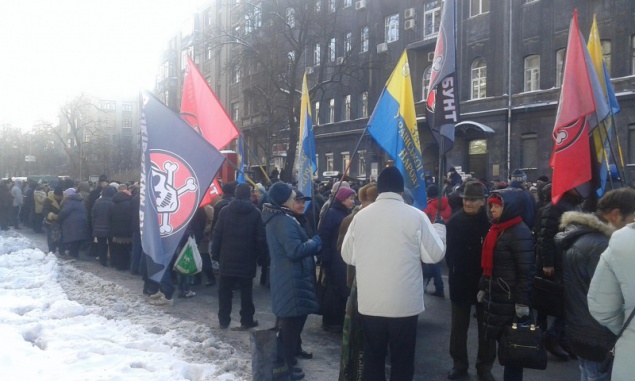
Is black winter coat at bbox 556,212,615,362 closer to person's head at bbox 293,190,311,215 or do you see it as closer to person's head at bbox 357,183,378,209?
person's head at bbox 293,190,311,215

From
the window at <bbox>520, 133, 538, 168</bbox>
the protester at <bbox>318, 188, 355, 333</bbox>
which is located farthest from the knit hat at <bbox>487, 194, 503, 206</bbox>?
the window at <bbox>520, 133, 538, 168</bbox>

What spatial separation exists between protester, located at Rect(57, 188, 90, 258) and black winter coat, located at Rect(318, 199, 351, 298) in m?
8.65

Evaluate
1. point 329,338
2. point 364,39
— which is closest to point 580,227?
point 329,338

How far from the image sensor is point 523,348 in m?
4.47

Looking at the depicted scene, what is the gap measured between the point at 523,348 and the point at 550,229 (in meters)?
2.27

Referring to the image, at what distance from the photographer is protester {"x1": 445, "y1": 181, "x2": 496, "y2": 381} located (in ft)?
17.7

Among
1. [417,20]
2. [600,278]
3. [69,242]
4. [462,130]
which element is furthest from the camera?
[417,20]

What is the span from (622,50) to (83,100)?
4054 centimetres

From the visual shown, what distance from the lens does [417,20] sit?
29.7 m

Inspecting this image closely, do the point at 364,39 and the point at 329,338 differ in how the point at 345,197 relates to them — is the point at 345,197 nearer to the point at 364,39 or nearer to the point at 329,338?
the point at 329,338

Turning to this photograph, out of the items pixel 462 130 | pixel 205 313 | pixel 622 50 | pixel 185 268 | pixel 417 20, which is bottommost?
pixel 205 313

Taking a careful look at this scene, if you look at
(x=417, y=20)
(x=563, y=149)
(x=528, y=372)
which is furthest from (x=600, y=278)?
(x=417, y=20)

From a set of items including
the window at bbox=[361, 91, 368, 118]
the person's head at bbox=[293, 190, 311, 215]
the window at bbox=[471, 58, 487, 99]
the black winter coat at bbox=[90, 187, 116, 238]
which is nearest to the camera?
the person's head at bbox=[293, 190, 311, 215]

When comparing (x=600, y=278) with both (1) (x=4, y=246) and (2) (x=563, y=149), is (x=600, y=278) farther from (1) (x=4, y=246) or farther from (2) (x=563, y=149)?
(1) (x=4, y=246)
